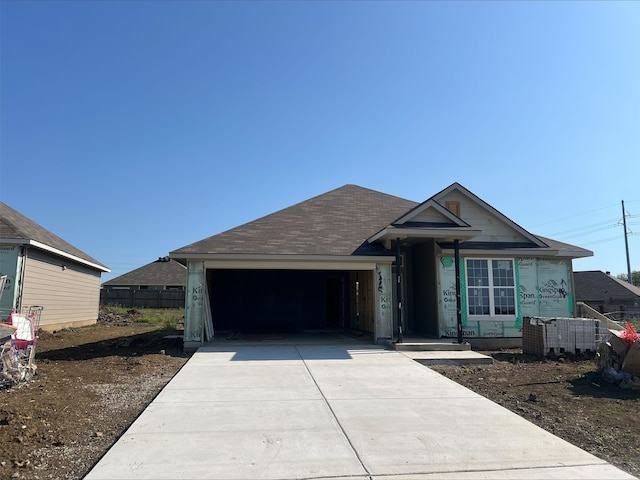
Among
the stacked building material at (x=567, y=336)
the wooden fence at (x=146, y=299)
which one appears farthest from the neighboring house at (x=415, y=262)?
the wooden fence at (x=146, y=299)

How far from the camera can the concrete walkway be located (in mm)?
4449

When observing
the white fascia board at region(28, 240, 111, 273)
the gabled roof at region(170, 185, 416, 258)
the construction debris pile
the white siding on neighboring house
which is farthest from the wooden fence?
the construction debris pile

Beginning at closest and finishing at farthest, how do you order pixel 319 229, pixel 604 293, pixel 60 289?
pixel 319 229 < pixel 60 289 < pixel 604 293

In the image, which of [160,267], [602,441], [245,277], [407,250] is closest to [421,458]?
[602,441]

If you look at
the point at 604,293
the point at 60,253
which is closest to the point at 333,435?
the point at 60,253

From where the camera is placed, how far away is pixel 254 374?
9211mm

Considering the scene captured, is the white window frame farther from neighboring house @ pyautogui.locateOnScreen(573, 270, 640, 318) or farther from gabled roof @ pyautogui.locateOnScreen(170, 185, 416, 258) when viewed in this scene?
neighboring house @ pyautogui.locateOnScreen(573, 270, 640, 318)

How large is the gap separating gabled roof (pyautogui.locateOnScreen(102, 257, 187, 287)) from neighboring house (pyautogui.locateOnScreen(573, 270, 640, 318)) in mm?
31028

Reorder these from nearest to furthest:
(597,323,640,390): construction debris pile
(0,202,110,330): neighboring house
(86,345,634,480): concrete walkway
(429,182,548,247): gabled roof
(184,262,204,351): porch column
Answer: (86,345,634,480): concrete walkway
(597,323,640,390): construction debris pile
(184,262,204,351): porch column
(429,182,548,247): gabled roof
(0,202,110,330): neighboring house

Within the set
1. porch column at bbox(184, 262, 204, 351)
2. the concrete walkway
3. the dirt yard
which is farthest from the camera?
porch column at bbox(184, 262, 204, 351)

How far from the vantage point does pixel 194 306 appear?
1317cm

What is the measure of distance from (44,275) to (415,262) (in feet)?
46.2

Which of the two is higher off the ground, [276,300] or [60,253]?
[60,253]

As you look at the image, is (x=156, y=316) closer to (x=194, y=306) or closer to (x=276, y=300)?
(x=276, y=300)
